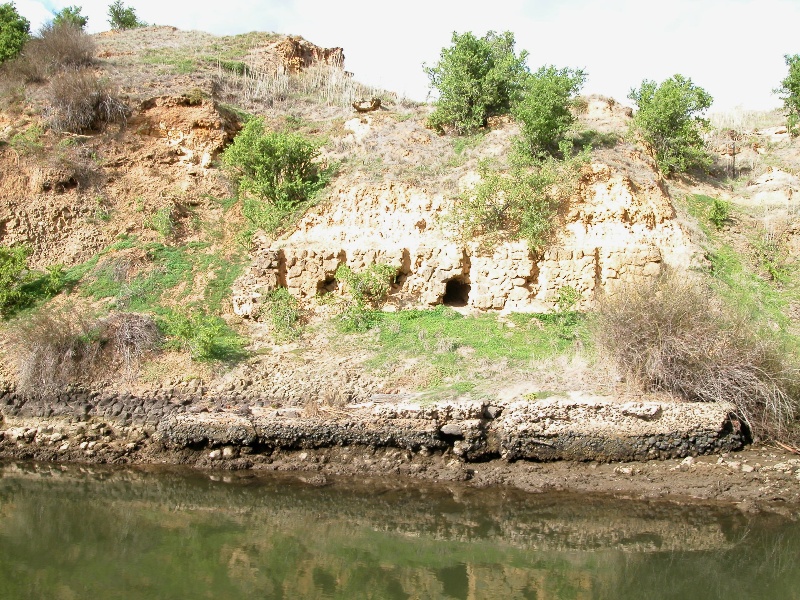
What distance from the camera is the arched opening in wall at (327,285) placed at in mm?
16922

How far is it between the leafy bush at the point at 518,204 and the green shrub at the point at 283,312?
4.94m

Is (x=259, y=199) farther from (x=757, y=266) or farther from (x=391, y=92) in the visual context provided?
(x=757, y=266)

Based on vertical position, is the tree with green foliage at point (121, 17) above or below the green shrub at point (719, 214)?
above

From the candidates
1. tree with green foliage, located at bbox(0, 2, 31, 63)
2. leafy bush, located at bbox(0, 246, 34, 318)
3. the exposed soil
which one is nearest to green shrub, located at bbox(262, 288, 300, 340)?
the exposed soil

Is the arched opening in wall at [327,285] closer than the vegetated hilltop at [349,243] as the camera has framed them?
No

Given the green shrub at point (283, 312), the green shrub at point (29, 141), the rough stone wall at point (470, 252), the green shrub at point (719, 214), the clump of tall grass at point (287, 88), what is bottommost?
the green shrub at point (283, 312)

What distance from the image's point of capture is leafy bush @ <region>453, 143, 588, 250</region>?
16.3m

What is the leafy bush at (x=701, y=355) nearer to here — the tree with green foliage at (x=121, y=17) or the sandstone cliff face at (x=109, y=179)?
the sandstone cliff face at (x=109, y=179)

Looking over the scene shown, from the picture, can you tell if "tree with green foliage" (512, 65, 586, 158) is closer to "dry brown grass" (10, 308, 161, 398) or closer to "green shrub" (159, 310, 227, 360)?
"green shrub" (159, 310, 227, 360)

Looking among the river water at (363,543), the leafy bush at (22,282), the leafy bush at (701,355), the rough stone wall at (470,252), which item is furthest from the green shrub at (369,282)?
the leafy bush at (22,282)

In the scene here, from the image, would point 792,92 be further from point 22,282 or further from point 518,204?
point 22,282

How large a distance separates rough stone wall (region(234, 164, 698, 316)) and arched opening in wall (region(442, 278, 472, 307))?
28 mm

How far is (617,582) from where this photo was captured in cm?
817

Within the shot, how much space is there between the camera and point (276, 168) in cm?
1912
